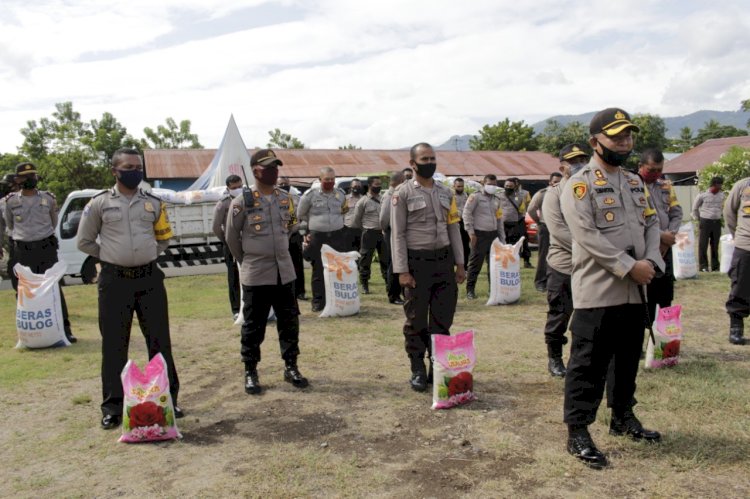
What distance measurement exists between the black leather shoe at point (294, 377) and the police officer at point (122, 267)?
1.06 meters

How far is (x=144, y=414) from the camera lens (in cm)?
416

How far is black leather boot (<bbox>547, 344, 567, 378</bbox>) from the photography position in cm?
539

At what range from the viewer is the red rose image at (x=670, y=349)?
5.47 meters

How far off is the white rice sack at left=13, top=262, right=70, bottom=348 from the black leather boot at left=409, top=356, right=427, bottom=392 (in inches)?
169

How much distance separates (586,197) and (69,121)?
125 ft

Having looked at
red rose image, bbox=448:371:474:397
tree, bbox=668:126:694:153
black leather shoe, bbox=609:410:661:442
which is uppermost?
tree, bbox=668:126:694:153

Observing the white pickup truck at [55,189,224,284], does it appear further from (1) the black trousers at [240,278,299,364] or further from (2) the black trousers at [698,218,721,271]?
(2) the black trousers at [698,218,721,271]

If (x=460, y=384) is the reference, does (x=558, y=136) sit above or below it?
above

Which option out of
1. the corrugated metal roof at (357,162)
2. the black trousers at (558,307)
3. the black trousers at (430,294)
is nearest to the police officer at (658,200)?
the black trousers at (558,307)

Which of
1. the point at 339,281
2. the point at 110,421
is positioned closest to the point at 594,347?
the point at 110,421

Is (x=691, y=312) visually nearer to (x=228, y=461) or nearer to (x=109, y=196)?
Result: (x=228, y=461)

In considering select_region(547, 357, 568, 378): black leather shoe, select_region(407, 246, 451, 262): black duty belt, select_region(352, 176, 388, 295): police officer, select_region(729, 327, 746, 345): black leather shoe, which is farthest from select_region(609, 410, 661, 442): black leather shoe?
select_region(352, 176, 388, 295): police officer

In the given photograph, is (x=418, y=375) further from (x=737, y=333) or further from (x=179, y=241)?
(x=179, y=241)

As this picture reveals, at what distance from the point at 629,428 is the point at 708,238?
32.5 feet
